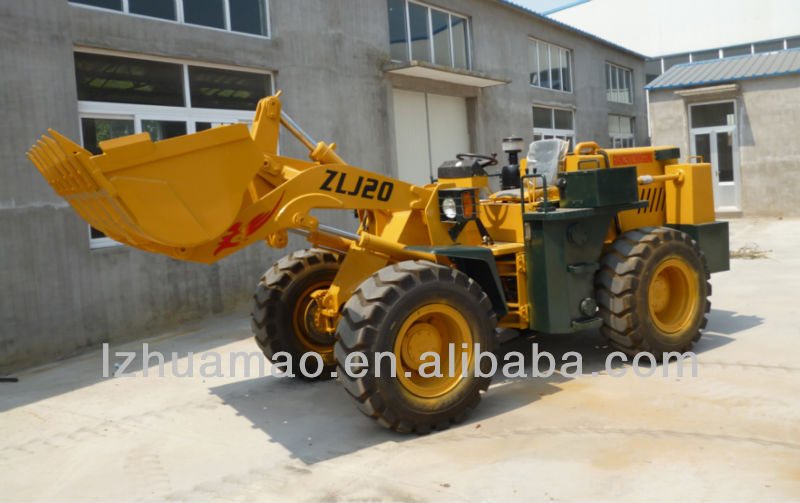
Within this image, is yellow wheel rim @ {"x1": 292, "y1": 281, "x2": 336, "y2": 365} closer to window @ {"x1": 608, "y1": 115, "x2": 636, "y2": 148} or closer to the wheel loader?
the wheel loader

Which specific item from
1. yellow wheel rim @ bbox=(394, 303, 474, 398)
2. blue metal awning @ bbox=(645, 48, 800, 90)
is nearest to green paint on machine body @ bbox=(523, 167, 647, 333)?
yellow wheel rim @ bbox=(394, 303, 474, 398)

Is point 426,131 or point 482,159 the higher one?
point 426,131

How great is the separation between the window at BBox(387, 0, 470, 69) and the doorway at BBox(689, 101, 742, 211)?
9.15 m

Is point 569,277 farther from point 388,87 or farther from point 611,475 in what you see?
point 388,87

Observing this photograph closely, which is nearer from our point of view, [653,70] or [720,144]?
[720,144]

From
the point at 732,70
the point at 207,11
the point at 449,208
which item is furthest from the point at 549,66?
Answer: the point at 449,208

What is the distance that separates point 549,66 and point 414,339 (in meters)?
15.3

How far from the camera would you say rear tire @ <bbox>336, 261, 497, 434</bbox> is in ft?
15.9

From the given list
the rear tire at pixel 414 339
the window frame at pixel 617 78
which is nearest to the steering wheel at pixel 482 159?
the rear tire at pixel 414 339

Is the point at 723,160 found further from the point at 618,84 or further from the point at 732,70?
the point at 618,84

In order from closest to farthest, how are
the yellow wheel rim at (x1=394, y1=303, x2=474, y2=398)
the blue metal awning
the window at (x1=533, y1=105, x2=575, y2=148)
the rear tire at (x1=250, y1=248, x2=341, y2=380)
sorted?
the yellow wheel rim at (x1=394, y1=303, x2=474, y2=398), the rear tire at (x1=250, y1=248, x2=341, y2=380), the window at (x1=533, y1=105, x2=575, y2=148), the blue metal awning

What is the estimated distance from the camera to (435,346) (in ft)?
17.6

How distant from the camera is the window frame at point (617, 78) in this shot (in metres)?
22.7

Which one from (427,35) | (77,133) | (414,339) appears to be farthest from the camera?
(427,35)
